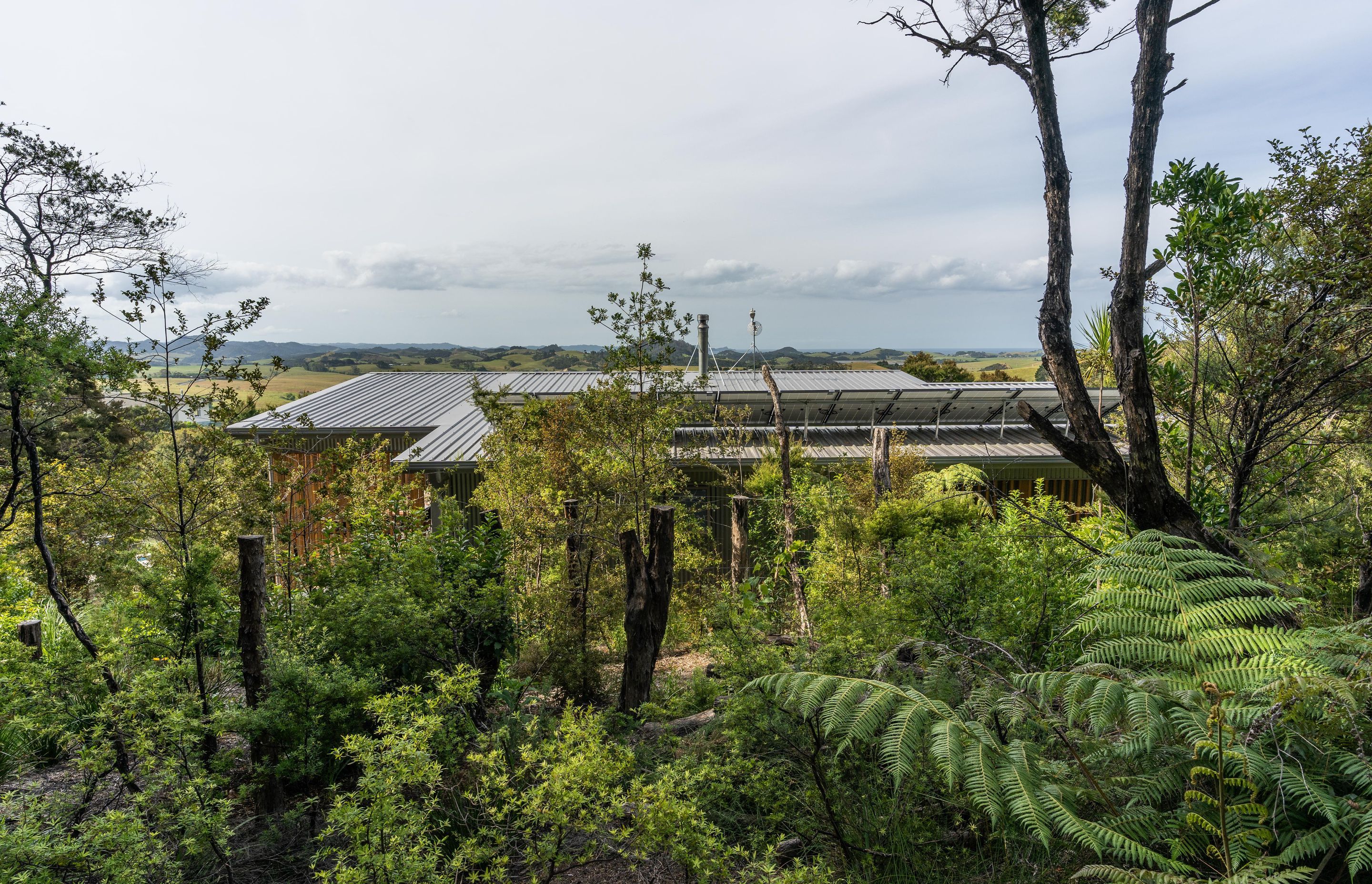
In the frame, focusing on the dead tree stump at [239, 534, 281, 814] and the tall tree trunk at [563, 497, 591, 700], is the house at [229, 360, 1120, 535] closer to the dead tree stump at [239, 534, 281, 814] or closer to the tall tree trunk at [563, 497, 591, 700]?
the tall tree trunk at [563, 497, 591, 700]

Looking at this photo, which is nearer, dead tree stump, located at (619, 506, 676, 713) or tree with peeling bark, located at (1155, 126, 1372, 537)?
tree with peeling bark, located at (1155, 126, 1372, 537)

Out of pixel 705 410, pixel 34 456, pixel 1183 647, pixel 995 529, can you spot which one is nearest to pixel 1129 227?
pixel 1183 647

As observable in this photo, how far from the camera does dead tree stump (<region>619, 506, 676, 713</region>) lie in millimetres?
5199

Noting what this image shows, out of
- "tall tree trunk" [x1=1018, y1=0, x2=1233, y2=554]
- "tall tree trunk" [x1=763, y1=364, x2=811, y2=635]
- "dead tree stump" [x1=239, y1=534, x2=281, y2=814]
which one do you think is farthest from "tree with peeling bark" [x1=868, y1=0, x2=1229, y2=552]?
"dead tree stump" [x1=239, y1=534, x2=281, y2=814]

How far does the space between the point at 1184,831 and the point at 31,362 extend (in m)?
5.71

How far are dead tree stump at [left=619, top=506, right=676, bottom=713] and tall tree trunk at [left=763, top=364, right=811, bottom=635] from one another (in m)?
1.97

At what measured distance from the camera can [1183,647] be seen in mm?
2619

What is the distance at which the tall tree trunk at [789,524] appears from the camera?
22.7ft

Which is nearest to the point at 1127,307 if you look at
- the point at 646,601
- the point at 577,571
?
the point at 646,601

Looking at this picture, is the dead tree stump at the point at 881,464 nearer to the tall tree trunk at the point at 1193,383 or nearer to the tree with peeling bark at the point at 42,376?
the tall tree trunk at the point at 1193,383

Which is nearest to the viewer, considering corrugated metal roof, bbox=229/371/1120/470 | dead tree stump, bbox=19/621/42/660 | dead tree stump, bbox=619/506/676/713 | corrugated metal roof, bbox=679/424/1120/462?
dead tree stump, bbox=19/621/42/660

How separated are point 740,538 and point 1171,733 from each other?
6008 millimetres

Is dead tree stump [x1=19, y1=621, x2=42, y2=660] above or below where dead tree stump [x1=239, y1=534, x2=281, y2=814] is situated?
below

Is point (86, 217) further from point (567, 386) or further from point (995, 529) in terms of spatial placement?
point (995, 529)
